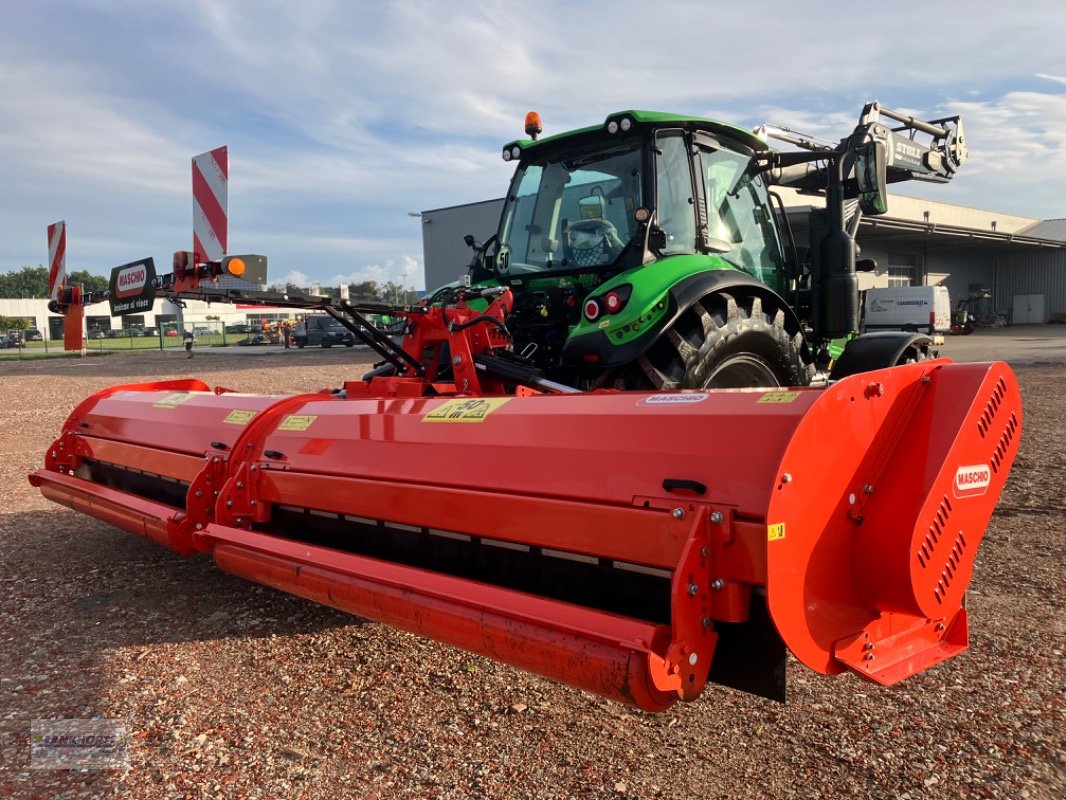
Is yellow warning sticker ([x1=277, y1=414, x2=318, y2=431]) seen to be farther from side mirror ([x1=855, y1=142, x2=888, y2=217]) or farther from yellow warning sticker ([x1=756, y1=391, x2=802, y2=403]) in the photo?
side mirror ([x1=855, y1=142, x2=888, y2=217])

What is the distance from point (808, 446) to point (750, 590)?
38 centimetres

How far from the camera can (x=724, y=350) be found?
365 centimetres

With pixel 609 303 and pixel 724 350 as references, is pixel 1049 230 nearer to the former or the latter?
pixel 724 350

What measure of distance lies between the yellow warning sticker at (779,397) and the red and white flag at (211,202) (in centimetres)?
283

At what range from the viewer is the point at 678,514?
2053 millimetres

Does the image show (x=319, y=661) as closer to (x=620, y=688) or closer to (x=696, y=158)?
(x=620, y=688)

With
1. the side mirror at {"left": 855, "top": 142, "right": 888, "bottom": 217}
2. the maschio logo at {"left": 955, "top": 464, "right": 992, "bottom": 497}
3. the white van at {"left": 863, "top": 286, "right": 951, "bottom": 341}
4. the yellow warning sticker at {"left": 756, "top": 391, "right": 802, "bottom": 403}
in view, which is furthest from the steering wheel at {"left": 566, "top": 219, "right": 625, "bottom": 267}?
the white van at {"left": 863, "top": 286, "right": 951, "bottom": 341}

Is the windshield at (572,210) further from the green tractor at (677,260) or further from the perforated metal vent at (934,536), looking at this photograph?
the perforated metal vent at (934,536)

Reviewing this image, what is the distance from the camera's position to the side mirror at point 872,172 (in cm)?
446

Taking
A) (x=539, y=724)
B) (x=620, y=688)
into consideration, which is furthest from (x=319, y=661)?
(x=620, y=688)

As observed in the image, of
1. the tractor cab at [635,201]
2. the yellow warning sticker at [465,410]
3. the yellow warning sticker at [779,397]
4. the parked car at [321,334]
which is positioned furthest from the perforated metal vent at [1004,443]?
the parked car at [321,334]

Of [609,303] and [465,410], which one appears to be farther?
[609,303]

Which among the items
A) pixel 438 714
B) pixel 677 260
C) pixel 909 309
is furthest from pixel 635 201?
pixel 909 309

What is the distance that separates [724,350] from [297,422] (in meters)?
1.92
